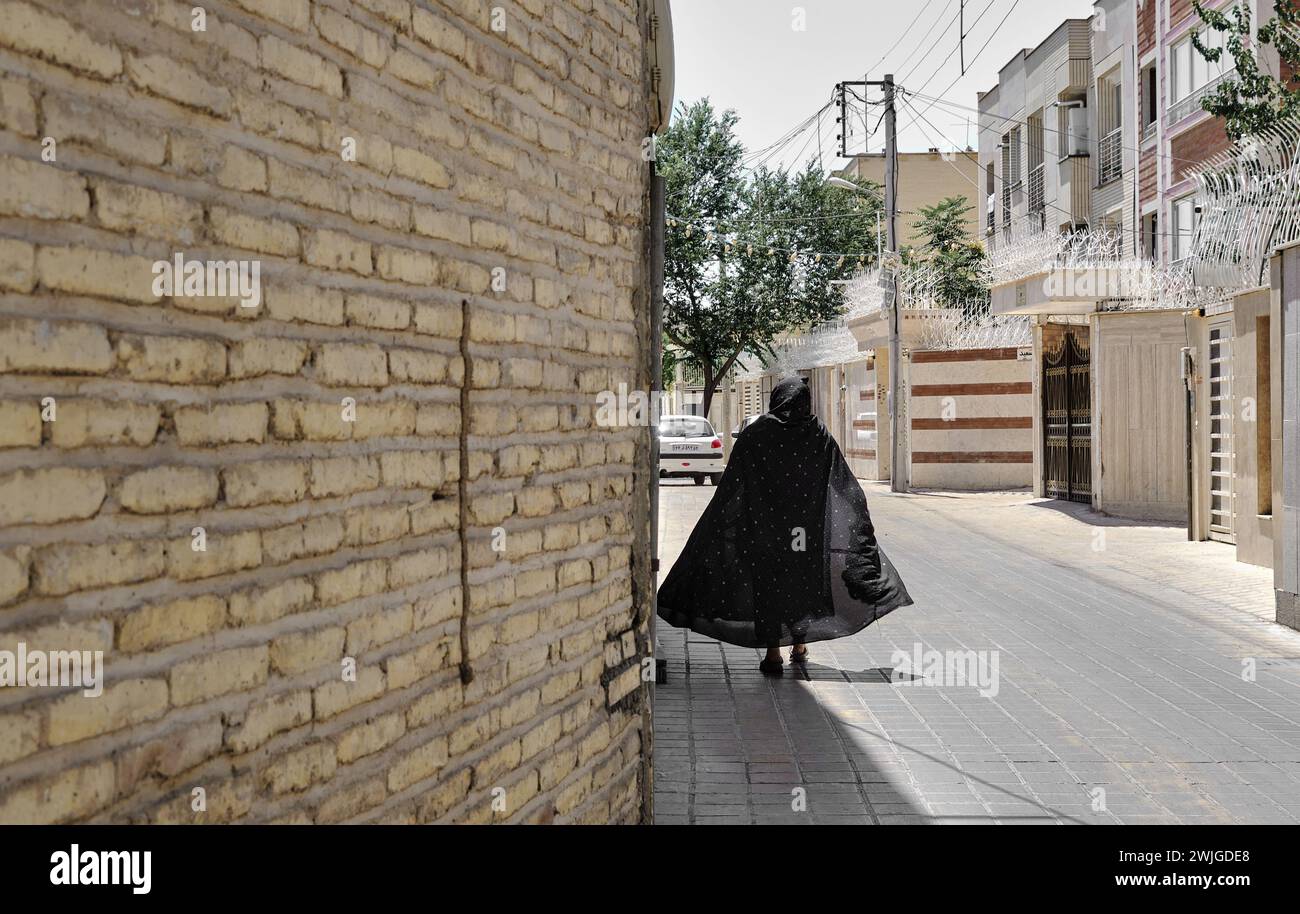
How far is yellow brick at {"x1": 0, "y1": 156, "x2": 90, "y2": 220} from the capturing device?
194 cm

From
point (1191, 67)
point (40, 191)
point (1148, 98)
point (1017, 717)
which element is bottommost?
point (1017, 717)

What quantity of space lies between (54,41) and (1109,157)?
29690mm

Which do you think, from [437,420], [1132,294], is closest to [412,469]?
[437,420]

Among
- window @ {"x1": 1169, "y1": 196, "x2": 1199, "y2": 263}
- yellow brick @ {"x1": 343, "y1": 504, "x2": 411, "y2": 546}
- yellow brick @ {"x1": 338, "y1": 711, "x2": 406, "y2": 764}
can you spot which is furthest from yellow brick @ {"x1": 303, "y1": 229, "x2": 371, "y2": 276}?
window @ {"x1": 1169, "y1": 196, "x2": 1199, "y2": 263}

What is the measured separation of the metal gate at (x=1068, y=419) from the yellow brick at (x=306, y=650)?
17986 mm

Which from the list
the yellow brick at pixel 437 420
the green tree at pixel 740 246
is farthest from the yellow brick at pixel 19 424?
the green tree at pixel 740 246

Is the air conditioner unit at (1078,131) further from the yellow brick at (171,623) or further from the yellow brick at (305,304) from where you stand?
the yellow brick at (171,623)

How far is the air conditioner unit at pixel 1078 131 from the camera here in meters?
30.4

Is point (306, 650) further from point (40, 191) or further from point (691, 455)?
point (691, 455)

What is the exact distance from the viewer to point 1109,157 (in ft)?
95.6

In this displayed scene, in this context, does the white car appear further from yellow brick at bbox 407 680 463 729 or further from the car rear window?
yellow brick at bbox 407 680 463 729

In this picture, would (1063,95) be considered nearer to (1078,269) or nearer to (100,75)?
(1078,269)

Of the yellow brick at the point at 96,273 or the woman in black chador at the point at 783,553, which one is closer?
the yellow brick at the point at 96,273
